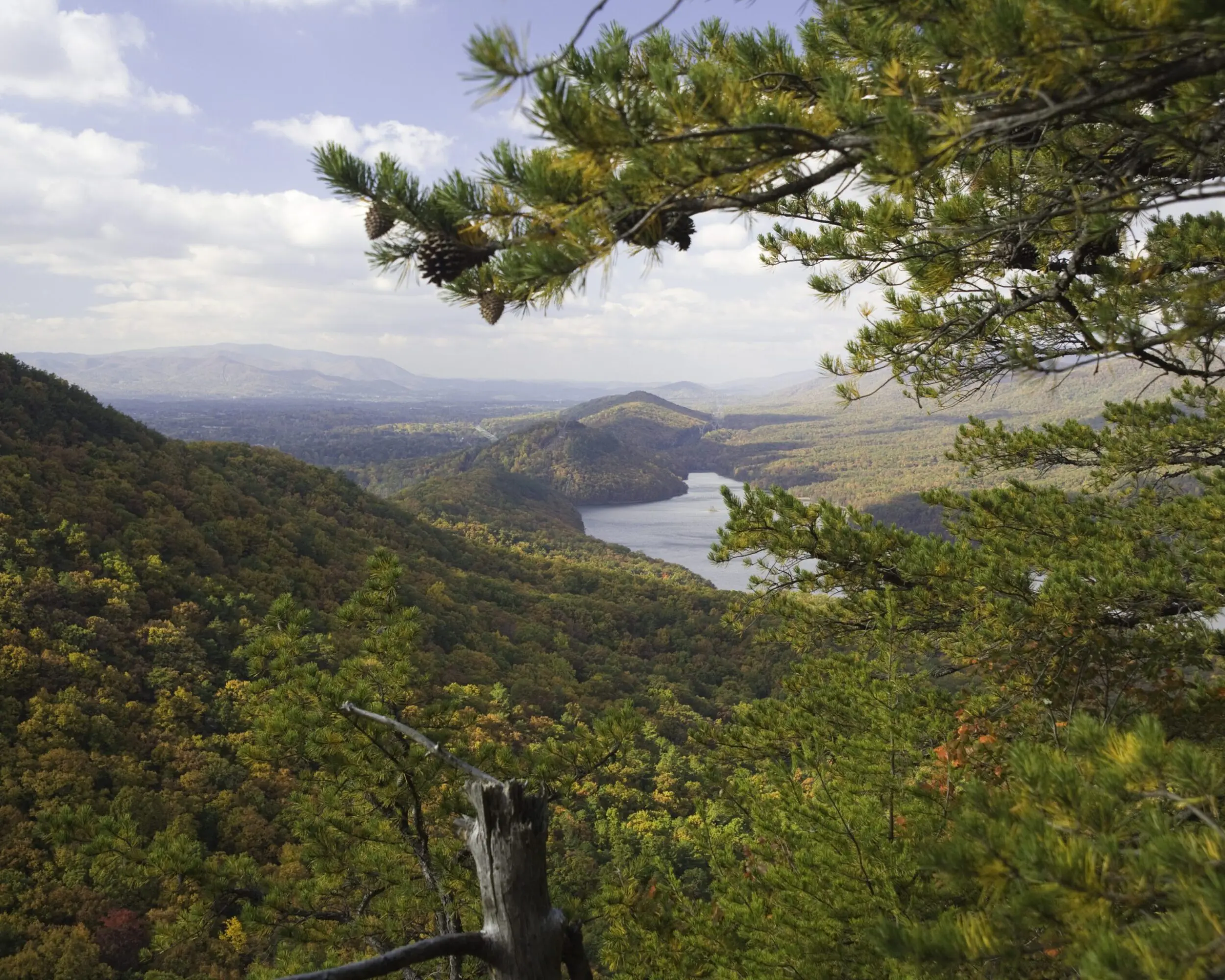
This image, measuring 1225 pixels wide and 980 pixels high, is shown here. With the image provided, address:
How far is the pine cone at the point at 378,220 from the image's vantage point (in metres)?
1.68

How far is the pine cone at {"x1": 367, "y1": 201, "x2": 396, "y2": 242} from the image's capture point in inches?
66.2

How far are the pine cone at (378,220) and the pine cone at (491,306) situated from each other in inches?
Answer: 11.2

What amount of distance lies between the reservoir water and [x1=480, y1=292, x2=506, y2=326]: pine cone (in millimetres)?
42321

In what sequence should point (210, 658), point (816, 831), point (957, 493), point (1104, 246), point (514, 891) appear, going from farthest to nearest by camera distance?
point (210, 658), point (957, 493), point (816, 831), point (1104, 246), point (514, 891)

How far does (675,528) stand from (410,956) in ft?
221

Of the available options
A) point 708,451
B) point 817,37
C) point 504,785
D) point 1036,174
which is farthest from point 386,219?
point 708,451

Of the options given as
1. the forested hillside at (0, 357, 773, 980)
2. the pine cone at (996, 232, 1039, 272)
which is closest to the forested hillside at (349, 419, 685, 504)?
the forested hillside at (0, 357, 773, 980)

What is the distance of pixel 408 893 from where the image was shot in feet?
9.36

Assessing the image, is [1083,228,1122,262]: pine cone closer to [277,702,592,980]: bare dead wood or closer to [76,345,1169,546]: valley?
[277,702,592,980]: bare dead wood

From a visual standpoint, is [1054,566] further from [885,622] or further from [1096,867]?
[1096,867]

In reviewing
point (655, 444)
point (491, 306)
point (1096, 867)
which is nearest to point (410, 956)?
point (1096, 867)

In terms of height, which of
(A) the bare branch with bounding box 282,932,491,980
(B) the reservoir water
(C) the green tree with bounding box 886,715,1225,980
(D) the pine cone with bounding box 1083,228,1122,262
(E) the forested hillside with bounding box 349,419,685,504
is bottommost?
(B) the reservoir water

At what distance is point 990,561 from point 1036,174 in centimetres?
186

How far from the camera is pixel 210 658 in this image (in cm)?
1504
